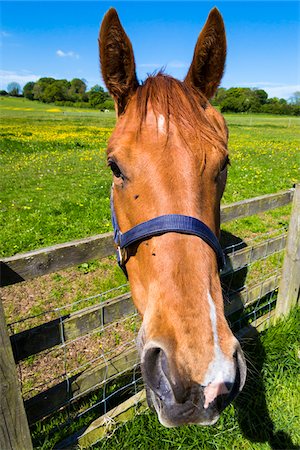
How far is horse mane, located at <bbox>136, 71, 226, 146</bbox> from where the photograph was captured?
6.33 ft

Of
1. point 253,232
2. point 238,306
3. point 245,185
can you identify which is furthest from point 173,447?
point 245,185

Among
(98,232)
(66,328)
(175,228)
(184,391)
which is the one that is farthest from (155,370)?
(98,232)

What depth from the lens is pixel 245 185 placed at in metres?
11.2

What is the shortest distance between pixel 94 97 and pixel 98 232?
62075mm

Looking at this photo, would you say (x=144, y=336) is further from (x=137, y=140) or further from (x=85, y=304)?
(x=85, y=304)

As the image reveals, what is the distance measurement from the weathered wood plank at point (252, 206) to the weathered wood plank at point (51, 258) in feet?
4.86

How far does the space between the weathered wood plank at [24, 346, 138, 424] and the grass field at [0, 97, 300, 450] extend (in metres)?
0.37

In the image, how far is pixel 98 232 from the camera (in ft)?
22.9

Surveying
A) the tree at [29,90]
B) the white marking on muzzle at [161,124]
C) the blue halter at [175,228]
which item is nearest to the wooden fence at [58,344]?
the blue halter at [175,228]

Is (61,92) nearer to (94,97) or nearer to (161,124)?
(94,97)

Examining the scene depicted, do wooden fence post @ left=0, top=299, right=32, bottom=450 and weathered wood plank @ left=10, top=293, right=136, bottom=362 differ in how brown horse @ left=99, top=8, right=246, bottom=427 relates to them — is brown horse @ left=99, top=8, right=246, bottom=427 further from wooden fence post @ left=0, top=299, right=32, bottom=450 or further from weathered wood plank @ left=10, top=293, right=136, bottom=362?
wooden fence post @ left=0, top=299, right=32, bottom=450

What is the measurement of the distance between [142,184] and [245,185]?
10.1 meters

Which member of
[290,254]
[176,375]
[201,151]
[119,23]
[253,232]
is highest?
[119,23]

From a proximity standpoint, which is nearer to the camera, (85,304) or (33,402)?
(33,402)
